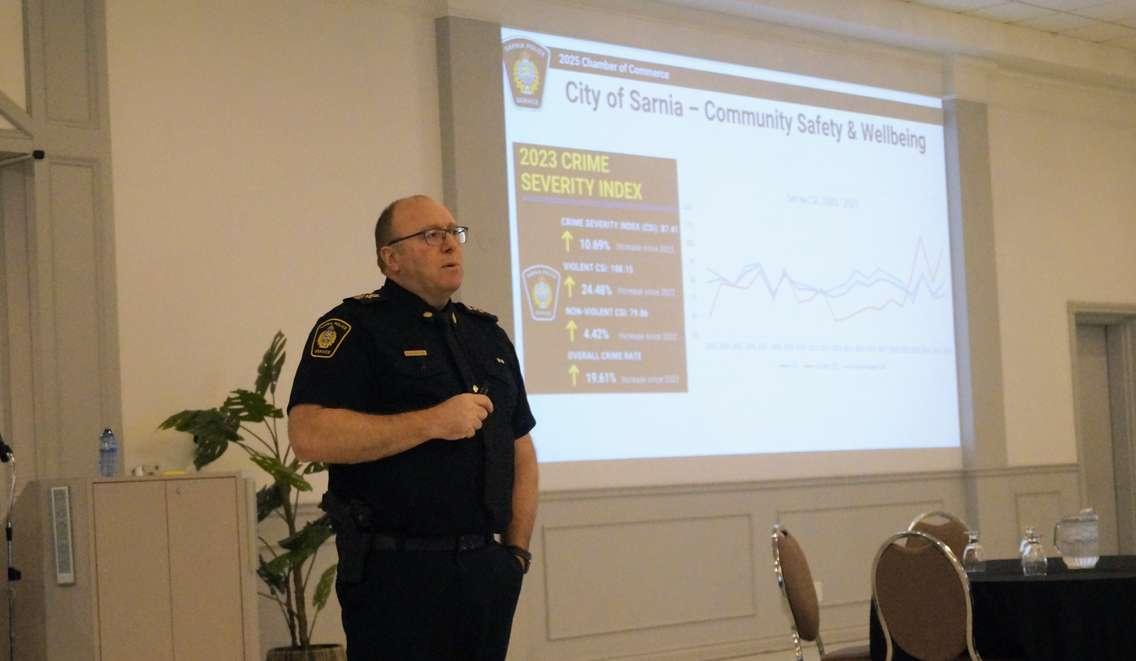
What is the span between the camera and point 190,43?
5.89 meters

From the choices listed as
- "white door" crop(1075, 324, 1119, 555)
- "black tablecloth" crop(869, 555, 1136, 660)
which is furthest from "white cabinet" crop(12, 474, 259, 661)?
"white door" crop(1075, 324, 1119, 555)

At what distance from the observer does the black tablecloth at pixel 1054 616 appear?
4.19 metres

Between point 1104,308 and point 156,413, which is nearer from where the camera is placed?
point 156,413

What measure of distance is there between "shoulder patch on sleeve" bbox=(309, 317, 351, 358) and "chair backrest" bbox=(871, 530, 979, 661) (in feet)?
7.34

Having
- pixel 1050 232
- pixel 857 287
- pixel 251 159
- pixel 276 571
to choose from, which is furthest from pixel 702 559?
pixel 1050 232

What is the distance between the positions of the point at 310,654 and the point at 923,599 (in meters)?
2.40

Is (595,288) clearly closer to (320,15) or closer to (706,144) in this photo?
(706,144)

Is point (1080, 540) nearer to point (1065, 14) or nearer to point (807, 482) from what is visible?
point (807, 482)

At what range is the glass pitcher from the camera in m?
4.64

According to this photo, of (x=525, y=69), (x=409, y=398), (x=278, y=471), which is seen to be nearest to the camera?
(x=409, y=398)

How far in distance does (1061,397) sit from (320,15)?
569 centimetres

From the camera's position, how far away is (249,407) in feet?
17.6

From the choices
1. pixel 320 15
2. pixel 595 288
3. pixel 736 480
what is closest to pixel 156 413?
pixel 320 15

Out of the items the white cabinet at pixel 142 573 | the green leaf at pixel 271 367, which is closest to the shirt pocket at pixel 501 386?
the white cabinet at pixel 142 573
